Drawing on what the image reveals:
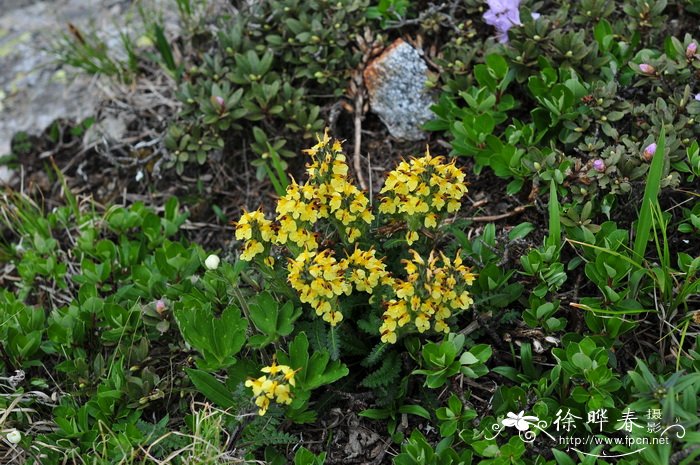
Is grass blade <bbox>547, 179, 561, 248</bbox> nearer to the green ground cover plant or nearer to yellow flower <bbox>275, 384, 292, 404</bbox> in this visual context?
the green ground cover plant

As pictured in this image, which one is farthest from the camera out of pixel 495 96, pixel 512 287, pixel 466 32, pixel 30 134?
pixel 30 134

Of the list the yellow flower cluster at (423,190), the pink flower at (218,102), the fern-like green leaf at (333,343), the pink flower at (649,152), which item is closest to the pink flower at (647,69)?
the pink flower at (649,152)

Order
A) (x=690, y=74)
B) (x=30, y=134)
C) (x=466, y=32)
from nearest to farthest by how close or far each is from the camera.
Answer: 1. (x=690, y=74)
2. (x=466, y=32)
3. (x=30, y=134)

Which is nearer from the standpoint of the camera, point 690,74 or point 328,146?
point 328,146

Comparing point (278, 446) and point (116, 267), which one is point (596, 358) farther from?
point (116, 267)

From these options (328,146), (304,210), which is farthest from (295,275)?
(328,146)

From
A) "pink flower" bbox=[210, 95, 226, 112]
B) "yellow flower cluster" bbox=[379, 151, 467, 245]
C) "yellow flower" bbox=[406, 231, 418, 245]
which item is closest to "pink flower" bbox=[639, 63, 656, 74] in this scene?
"yellow flower cluster" bbox=[379, 151, 467, 245]
